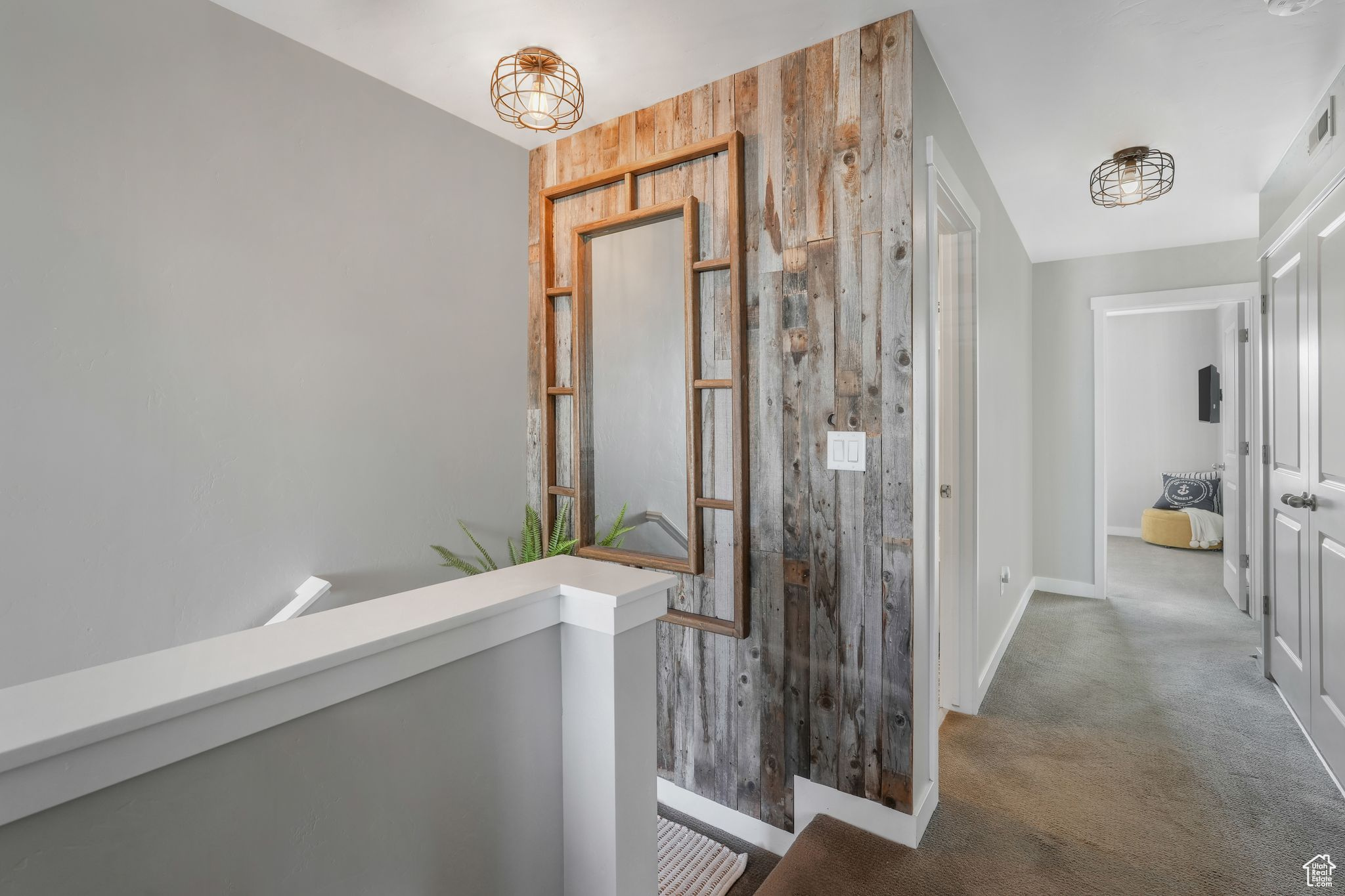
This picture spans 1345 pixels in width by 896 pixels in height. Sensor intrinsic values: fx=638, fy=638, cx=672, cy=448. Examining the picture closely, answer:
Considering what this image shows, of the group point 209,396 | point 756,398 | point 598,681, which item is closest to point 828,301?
point 756,398

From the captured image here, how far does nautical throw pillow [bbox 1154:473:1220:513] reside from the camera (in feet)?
19.3

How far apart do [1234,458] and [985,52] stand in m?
3.66

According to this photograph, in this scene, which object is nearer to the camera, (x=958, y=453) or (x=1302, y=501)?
(x=1302, y=501)

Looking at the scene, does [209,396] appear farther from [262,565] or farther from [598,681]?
[598,681]

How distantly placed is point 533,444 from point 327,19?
58.9 inches

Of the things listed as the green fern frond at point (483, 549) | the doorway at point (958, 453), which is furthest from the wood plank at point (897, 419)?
the green fern frond at point (483, 549)

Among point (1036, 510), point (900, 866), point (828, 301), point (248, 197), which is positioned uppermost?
point (248, 197)

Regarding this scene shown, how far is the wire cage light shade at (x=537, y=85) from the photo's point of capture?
1.92 m

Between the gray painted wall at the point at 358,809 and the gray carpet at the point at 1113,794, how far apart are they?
100 cm

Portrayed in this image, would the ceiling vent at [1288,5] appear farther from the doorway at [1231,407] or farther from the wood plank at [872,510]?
the doorway at [1231,407]

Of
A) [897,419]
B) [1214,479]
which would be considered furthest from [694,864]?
[1214,479]

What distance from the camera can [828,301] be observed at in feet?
6.10

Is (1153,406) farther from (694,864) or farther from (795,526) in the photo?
(694,864)

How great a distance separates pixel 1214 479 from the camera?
5969 mm
